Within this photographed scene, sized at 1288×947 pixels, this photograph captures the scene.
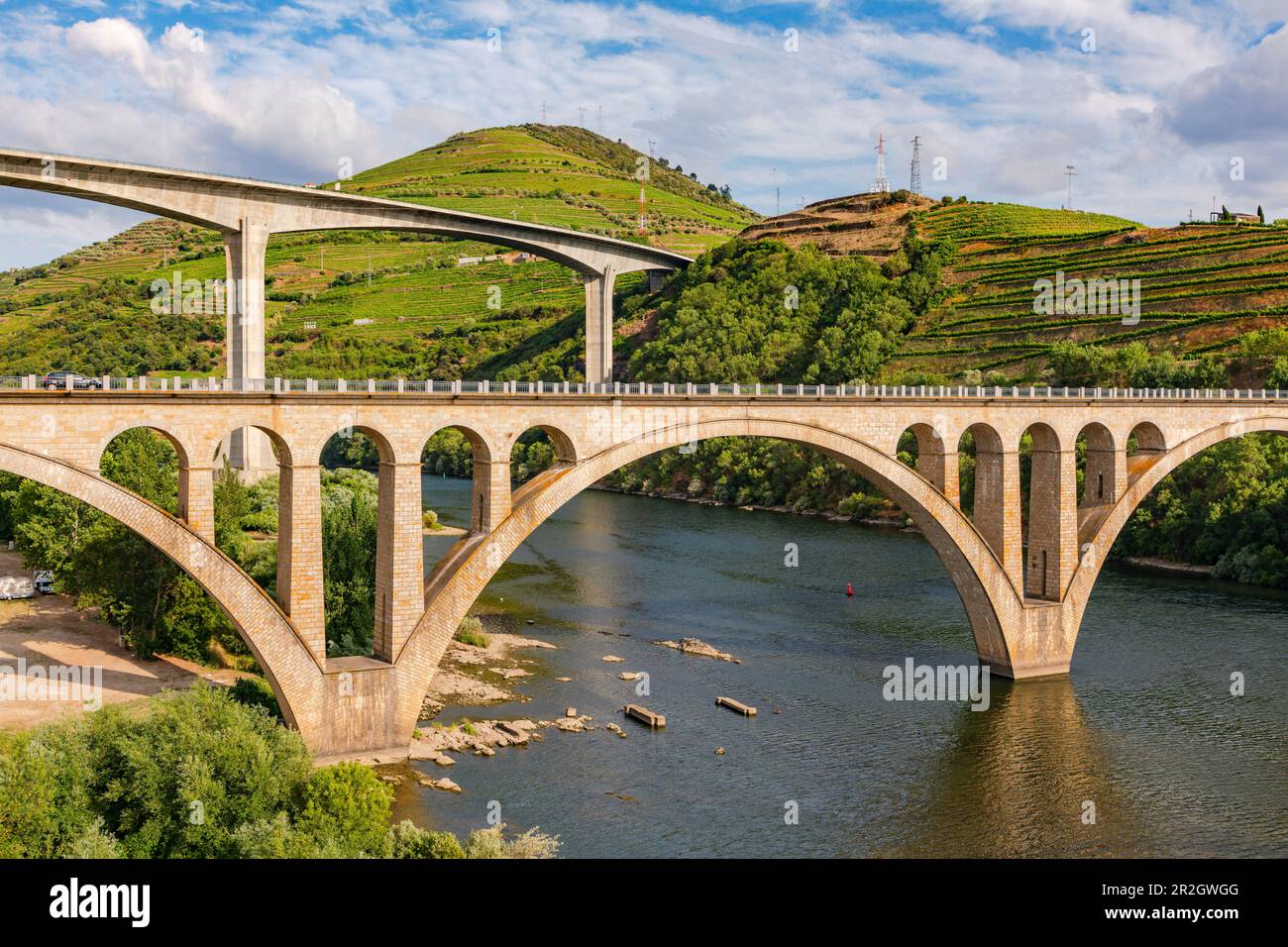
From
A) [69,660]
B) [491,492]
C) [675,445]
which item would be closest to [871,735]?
[675,445]

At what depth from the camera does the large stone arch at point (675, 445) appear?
36469mm

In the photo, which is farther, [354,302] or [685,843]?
[354,302]

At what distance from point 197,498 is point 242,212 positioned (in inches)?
1242

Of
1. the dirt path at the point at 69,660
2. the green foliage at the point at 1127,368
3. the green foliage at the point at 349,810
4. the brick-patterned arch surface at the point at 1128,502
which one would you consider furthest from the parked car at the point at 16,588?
the green foliage at the point at 1127,368

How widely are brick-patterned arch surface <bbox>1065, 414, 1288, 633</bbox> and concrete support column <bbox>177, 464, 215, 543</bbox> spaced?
3441cm

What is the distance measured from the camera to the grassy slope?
5443 inches

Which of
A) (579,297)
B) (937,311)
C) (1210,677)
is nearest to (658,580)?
(1210,677)

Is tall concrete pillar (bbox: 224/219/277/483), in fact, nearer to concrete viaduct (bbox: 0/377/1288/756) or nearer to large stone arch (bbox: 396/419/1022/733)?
concrete viaduct (bbox: 0/377/1288/756)

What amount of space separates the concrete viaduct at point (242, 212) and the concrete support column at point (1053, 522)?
34148 millimetres

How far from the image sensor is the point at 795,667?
161 ft

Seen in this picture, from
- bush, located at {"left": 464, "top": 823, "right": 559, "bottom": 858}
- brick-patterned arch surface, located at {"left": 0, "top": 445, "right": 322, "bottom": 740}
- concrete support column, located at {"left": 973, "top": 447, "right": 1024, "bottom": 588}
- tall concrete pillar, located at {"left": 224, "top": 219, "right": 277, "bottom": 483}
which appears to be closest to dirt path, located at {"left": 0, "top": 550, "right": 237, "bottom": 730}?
brick-patterned arch surface, located at {"left": 0, "top": 445, "right": 322, "bottom": 740}
